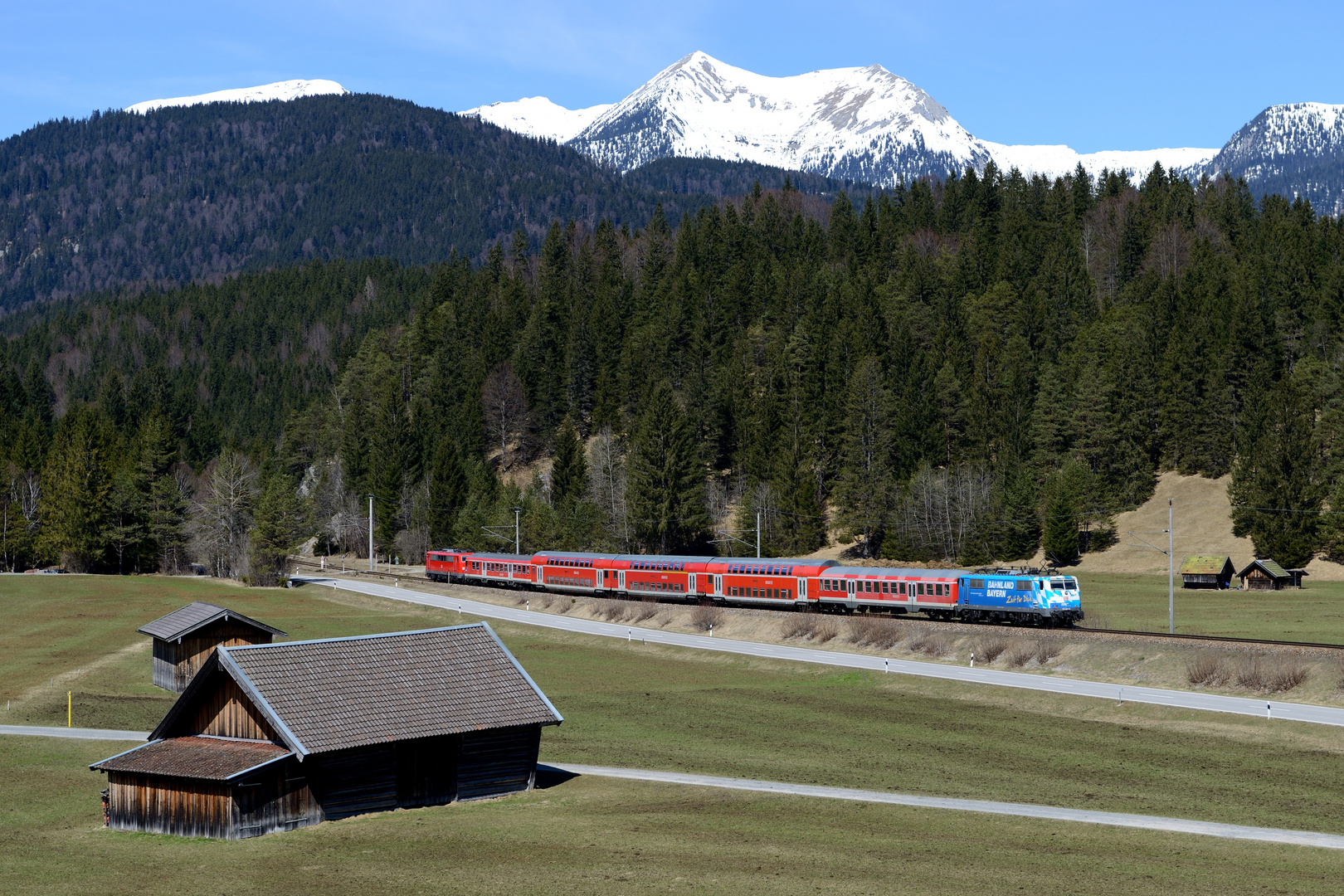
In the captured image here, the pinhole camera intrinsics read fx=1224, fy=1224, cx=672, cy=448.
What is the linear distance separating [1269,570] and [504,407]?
104m

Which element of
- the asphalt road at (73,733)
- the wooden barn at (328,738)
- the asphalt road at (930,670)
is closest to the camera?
→ the wooden barn at (328,738)

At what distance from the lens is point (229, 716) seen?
36844mm

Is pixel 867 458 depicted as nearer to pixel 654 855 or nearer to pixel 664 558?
→ pixel 664 558

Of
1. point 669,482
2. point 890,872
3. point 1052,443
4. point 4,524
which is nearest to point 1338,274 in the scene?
point 1052,443

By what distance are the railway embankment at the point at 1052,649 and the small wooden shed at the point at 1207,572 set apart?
4000 cm

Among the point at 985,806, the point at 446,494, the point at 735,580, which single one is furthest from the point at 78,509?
the point at 985,806

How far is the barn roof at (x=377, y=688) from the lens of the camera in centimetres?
3540

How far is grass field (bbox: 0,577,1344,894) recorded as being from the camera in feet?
93.2

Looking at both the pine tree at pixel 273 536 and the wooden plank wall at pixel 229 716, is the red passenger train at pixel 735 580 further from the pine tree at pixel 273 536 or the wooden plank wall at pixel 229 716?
the wooden plank wall at pixel 229 716

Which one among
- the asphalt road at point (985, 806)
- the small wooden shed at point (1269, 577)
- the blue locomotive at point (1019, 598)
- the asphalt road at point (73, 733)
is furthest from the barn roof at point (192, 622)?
the small wooden shed at point (1269, 577)

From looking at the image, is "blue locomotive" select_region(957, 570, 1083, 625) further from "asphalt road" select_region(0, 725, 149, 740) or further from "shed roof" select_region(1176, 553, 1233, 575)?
"asphalt road" select_region(0, 725, 149, 740)

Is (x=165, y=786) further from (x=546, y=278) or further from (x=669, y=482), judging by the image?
(x=546, y=278)

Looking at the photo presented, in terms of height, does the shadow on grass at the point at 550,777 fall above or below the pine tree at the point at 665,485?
below

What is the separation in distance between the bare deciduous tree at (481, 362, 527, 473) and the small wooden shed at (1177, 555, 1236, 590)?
94.4 m
